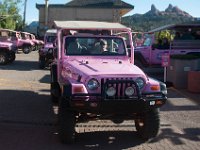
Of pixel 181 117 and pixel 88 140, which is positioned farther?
pixel 181 117

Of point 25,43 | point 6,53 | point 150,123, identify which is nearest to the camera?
point 150,123

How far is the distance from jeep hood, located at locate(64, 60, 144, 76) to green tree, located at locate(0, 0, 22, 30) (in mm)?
43219

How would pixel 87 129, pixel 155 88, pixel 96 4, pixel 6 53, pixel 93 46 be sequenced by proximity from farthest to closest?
pixel 96 4 → pixel 6 53 → pixel 93 46 → pixel 87 129 → pixel 155 88

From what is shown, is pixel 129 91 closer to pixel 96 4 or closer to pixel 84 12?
pixel 84 12

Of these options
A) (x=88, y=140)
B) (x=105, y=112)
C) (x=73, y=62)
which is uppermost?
(x=73, y=62)

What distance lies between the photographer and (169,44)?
60.2 ft

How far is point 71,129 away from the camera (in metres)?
7.37

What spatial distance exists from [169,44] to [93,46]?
9.66m

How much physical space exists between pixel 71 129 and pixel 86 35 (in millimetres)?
2524

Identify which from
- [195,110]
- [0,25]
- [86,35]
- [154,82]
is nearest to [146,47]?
[195,110]

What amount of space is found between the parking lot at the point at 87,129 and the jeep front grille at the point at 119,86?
2.73 feet

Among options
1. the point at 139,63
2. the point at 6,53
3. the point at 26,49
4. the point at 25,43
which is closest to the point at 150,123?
the point at 139,63

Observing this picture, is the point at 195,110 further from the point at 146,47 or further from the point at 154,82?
the point at 146,47

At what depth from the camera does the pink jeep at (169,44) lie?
1823 centimetres
